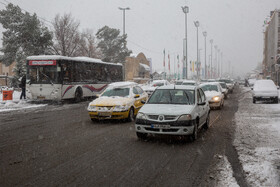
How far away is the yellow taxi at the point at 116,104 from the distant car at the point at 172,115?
262 cm

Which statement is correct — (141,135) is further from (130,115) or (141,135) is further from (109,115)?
(130,115)

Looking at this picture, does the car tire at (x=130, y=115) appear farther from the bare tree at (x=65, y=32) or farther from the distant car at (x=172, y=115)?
the bare tree at (x=65, y=32)

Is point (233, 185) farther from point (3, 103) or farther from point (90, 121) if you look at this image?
point (3, 103)

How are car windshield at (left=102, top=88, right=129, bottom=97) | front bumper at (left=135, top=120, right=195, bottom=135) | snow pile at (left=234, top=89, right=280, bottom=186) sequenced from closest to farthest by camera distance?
snow pile at (left=234, top=89, right=280, bottom=186) → front bumper at (left=135, top=120, right=195, bottom=135) → car windshield at (left=102, top=88, right=129, bottom=97)

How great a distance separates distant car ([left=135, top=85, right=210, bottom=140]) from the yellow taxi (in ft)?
8.59

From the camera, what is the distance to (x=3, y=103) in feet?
70.0

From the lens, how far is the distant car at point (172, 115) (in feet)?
26.2

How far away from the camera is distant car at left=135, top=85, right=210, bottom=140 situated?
7987 millimetres

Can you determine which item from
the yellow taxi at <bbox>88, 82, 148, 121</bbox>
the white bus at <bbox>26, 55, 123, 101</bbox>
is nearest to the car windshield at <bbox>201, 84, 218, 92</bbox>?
the yellow taxi at <bbox>88, 82, 148, 121</bbox>

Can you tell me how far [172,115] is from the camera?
26.3 feet

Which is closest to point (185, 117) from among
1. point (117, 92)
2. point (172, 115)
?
point (172, 115)

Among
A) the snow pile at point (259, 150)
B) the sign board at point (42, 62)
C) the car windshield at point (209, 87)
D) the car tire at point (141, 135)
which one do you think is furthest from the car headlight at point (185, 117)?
the sign board at point (42, 62)

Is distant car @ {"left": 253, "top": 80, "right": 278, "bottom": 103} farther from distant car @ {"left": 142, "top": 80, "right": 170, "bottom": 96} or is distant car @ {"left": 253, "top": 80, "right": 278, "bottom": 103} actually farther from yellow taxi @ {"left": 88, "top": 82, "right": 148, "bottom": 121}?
yellow taxi @ {"left": 88, "top": 82, "right": 148, "bottom": 121}

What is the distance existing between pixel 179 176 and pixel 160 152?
5.96 ft
